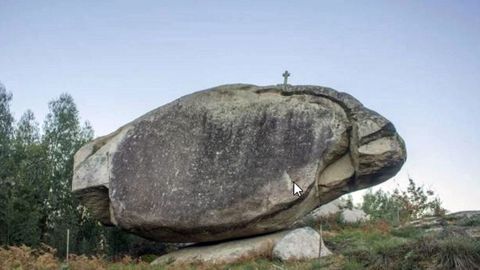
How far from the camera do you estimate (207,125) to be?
16922 mm

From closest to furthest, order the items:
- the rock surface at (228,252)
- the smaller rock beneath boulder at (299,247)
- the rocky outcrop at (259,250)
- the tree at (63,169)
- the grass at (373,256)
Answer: the grass at (373,256)
the smaller rock beneath boulder at (299,247)
the rocky outcrop at (259,250)
the rock surface at (228,252)
the tree at (63,169)

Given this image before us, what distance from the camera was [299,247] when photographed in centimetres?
1403

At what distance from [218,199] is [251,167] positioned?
137 centimetres

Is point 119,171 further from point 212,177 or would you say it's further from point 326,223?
point 326,223

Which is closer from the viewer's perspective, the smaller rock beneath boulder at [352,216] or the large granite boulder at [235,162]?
the large granite boulder at [235,162]

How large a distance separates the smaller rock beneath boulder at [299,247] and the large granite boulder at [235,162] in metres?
1.15

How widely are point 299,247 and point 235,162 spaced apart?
3.41m

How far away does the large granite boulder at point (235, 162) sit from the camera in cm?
1539

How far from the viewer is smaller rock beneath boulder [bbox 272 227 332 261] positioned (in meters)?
13.8

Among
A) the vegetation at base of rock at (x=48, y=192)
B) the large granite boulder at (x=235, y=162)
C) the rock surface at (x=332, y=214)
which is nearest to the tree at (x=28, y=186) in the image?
the vegetation at base of rock at (x=48, y=192)

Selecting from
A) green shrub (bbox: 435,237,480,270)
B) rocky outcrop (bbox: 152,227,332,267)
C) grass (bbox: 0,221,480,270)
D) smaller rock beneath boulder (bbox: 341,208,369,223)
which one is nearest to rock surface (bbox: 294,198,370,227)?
smaller rock beneath boulder (bbox: 341,208,369,223)

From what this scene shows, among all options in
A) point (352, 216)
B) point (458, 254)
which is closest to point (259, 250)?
point (458, 254)

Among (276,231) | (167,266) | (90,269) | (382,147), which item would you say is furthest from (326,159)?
(90,269)

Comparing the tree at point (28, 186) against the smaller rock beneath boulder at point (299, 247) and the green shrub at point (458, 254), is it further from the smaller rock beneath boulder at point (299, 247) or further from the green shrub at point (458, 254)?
the green shrub at point (458, 254)
